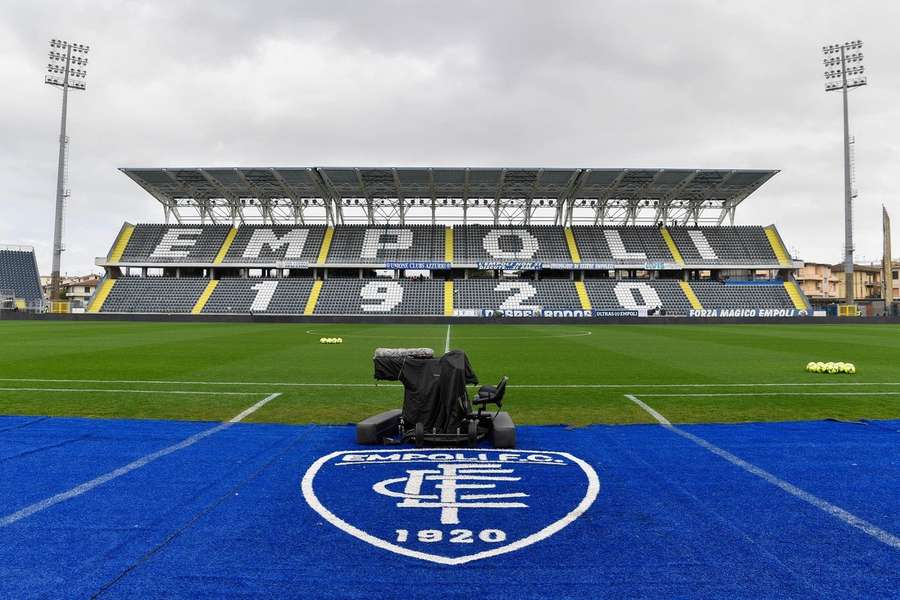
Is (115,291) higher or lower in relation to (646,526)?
higher

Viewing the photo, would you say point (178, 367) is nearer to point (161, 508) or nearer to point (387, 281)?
point (161, 508)

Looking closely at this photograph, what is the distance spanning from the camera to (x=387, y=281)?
51.3 meters

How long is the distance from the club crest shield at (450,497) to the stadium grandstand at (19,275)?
6511 centimetres

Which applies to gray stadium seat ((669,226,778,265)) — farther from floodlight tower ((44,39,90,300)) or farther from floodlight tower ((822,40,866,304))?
floodlight tower ((44,39,90,300))

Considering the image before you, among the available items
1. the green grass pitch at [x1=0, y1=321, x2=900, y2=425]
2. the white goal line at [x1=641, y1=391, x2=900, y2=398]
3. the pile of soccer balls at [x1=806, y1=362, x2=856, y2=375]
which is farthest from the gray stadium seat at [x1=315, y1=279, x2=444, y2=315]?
the white goal line at [x1=641, y1=391, x2=900, y2=398]

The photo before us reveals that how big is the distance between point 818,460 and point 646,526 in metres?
2.89

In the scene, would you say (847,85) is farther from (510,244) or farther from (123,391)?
(123,391)

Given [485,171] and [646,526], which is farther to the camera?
[485,171]

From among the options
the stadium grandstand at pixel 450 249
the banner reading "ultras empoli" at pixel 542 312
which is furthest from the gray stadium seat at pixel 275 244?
the banner reading "ultras empoli" at pixel 542 312

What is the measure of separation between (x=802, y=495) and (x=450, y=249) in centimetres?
4941

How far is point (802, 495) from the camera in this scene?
14.5ft

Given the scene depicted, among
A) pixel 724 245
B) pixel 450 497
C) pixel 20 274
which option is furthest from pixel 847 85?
pixel 20 274

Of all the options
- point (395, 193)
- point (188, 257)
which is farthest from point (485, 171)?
point (188, 257)

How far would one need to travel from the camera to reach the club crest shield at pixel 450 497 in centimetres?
359
